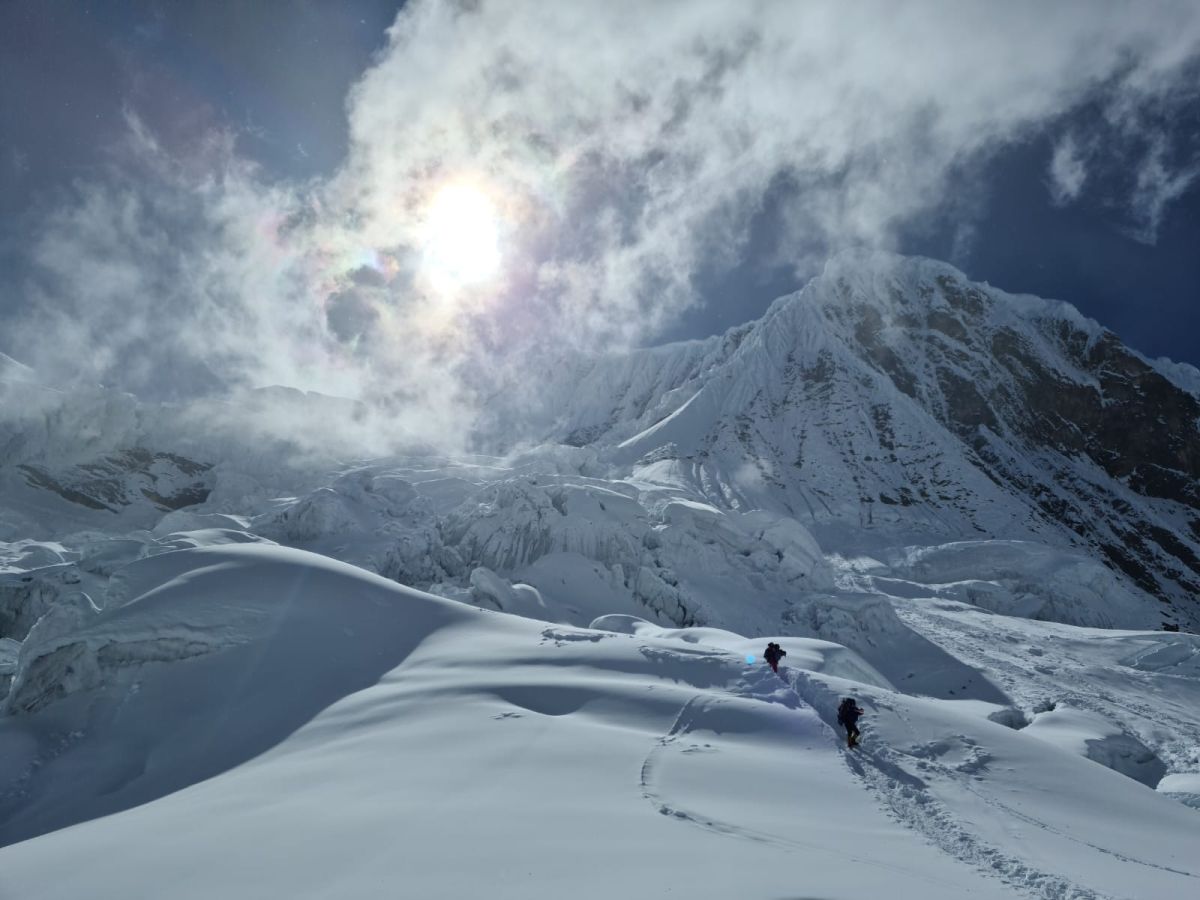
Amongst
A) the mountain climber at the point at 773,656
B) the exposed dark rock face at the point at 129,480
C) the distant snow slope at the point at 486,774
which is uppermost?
the exposed dark rock face at the point at 129,480

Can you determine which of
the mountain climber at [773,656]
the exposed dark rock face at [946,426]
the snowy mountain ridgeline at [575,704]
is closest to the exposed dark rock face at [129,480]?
the snowy mountain ridgeline at [575,704]

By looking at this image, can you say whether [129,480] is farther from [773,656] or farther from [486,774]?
[486,774]

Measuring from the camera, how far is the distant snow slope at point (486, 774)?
266 inches

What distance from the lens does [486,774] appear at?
31.9 ft

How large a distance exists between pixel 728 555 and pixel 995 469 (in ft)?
290

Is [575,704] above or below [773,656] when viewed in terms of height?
below

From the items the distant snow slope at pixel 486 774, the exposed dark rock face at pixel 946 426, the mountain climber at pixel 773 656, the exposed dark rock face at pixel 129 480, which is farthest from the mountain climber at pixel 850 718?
the exposed dark rock face at pixel 129 480

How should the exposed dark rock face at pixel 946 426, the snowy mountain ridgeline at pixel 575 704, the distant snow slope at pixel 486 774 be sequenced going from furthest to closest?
the exposed dark rock face at pixel 946 426
the snowy mountain ridgeline at pixel 575 704
the distant snow slope at pixel 486 774

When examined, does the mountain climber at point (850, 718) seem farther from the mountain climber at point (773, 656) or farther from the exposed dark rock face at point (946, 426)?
→ the exposed dark rock face at point (946, 426)

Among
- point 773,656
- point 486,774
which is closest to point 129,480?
point 773,656

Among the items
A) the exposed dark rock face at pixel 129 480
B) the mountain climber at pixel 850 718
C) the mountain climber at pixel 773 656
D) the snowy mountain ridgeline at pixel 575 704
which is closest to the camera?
the snowy mountain ridgeline at pixel 575 704

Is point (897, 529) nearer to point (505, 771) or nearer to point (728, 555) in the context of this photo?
point (728, 555)

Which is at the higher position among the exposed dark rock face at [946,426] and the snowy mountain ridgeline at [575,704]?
the exposed dark rock face at [946,426]

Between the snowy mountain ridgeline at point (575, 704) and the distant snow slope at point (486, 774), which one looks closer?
the distant snow slope at point (486, 774)
